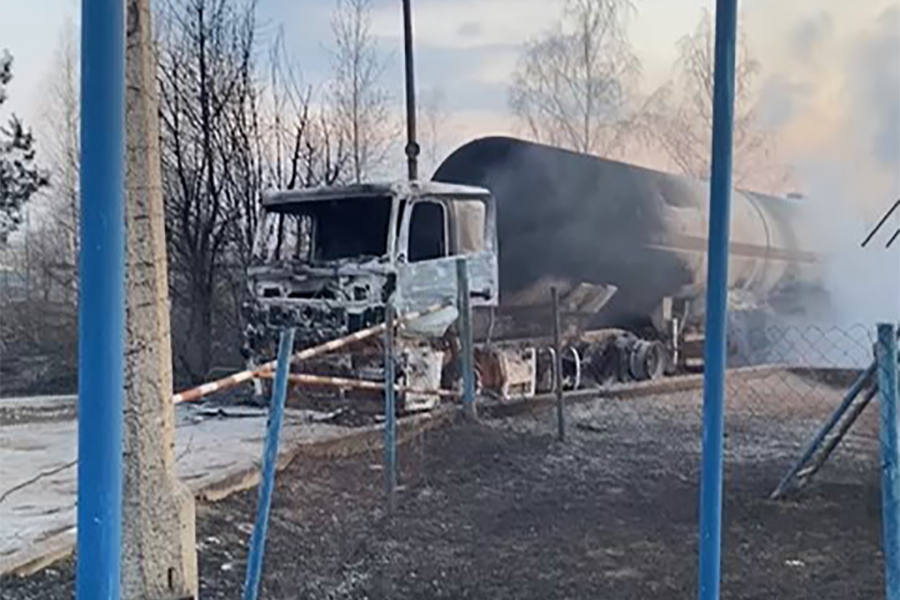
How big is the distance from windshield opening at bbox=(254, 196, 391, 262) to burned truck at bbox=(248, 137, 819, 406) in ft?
0.05

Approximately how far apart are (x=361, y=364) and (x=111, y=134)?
7933 mm

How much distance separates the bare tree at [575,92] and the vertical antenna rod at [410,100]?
166cm

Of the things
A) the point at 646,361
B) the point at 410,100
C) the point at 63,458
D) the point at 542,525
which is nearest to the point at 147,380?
the point at 542,525

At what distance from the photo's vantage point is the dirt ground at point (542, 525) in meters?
4.29

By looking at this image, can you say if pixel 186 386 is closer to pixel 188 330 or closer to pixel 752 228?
pixel 188 330

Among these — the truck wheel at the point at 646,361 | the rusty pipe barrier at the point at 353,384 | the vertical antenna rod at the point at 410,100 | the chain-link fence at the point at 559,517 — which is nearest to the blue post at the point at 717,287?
the chain-link fence at the point at 559,517

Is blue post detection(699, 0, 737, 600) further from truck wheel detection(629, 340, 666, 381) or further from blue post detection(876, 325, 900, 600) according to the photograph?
truck wheel detection(629, 340, 666, 381)

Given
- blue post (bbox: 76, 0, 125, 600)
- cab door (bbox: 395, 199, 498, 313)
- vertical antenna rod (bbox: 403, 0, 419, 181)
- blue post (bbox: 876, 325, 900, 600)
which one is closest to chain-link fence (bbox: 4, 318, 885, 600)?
blue post (bbox: 876, 325, 900, 600)

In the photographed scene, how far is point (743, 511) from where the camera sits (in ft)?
18.1

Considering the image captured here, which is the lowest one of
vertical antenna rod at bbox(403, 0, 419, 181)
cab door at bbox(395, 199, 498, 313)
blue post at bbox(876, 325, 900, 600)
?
blue post at bbox(876, 325, 900, 600)

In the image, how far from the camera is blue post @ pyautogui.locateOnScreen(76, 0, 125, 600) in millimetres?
1702

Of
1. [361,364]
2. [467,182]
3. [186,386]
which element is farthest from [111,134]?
[186,386]

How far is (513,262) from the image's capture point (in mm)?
11688

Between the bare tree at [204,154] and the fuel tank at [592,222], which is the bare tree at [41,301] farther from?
the fuel tank at [592,222]
